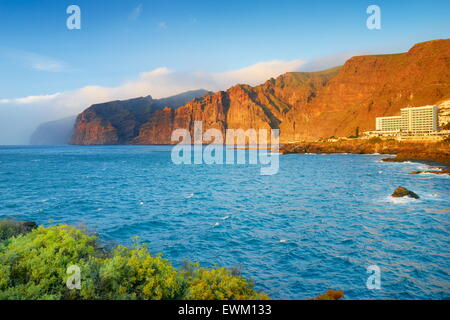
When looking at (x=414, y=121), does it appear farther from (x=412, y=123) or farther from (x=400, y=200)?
(x=400, y=200)

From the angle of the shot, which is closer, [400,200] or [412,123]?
[400,200]

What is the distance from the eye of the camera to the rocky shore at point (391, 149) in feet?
281

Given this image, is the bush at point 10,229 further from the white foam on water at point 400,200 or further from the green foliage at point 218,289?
the white foam on water at point 400,200

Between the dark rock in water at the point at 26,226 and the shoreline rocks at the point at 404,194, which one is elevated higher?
the dark rock in water at the point at 26,226

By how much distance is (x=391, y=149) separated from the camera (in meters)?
120

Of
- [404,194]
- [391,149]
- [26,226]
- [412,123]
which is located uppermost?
[412,123]

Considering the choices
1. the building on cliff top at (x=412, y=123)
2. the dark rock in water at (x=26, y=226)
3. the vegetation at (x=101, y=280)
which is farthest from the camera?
the building on cliff top at (x=412, y=123)

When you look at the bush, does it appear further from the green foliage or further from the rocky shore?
the rocky shore

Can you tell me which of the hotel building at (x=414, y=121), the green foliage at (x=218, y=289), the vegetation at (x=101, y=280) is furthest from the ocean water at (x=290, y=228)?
the hotel building at (x=414, y=121)

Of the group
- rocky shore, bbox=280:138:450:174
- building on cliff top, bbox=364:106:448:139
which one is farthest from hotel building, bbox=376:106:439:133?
rocky shore, bbox=280:138:450:174

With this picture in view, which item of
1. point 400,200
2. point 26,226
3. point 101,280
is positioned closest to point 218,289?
point 101,280

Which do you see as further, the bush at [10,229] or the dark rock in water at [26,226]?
the dark rock in water at [26,226]
